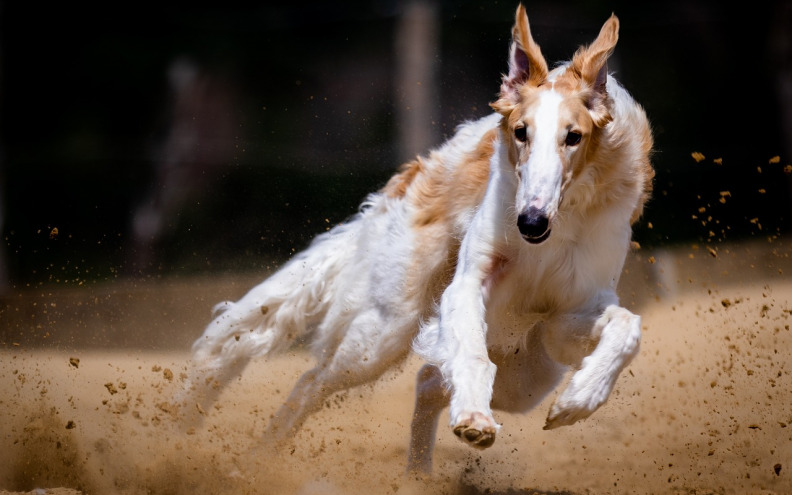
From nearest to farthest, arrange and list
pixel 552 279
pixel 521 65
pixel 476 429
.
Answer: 1. pixel 476 429
2. pixel 521 65
3. pixel 552 279

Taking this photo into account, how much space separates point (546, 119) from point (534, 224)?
41 cm

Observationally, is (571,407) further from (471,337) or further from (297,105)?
(297,105)

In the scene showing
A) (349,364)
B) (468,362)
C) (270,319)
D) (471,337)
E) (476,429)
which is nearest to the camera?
(476,429)

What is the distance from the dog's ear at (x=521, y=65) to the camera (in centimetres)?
341

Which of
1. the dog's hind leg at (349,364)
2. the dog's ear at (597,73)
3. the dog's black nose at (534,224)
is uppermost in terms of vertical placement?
the dog's ear at (597,73)

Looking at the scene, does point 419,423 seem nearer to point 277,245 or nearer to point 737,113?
point 277,245

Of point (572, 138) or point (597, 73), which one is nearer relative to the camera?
point (572, 138)

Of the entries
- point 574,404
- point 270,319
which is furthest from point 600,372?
point 270,319

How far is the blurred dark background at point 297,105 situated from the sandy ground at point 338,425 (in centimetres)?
198

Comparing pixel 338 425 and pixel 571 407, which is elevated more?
pixel 571 407

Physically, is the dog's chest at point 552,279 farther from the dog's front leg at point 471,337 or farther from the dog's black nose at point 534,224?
the dog's black nose at point 534,224

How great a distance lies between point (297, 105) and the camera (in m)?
8.89

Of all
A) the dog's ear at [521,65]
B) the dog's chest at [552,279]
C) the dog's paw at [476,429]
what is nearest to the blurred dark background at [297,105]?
the dog's chest at [552,279]

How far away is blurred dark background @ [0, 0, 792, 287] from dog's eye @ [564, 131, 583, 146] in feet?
15.4
